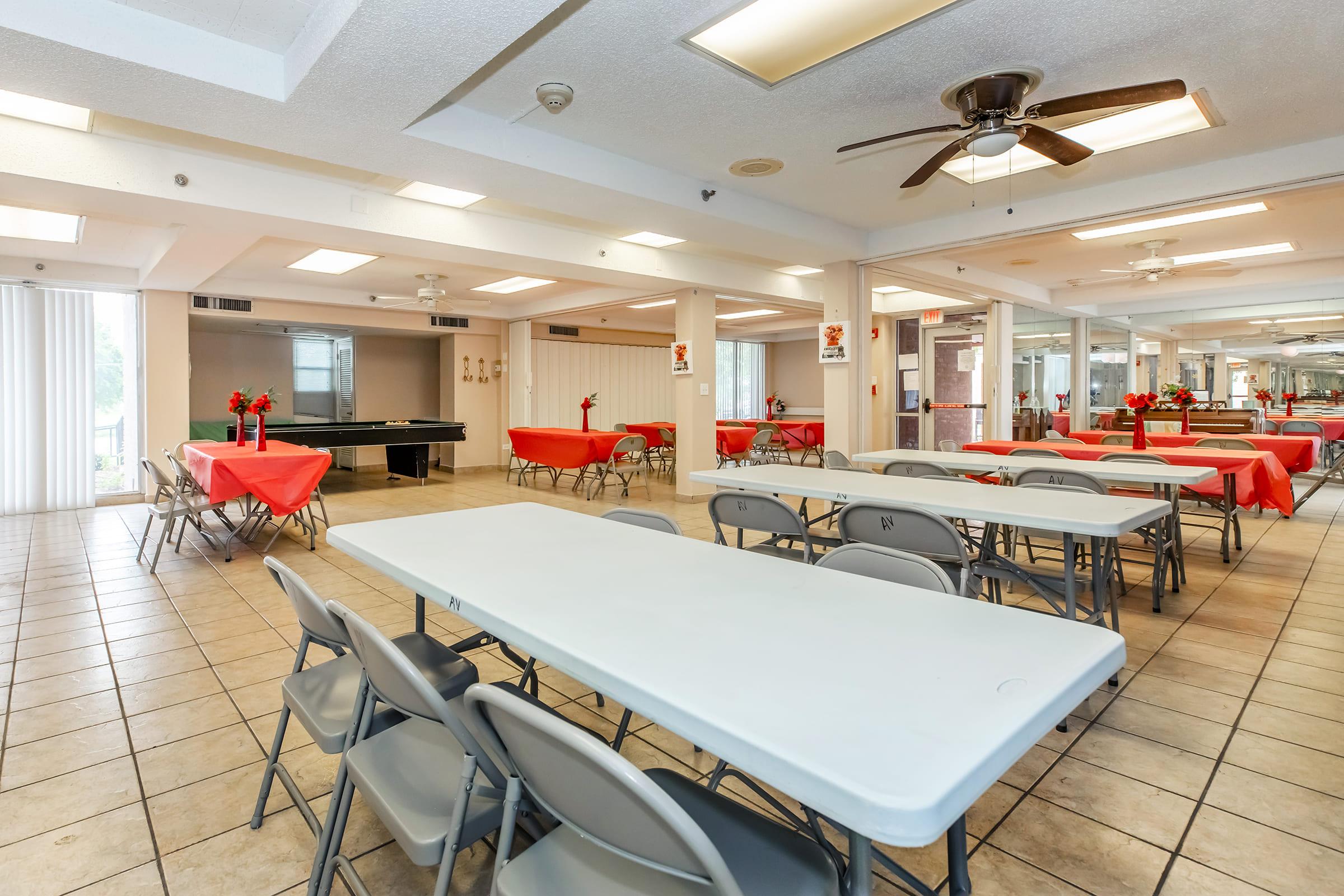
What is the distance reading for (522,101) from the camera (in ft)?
10.7

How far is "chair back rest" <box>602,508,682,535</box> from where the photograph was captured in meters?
2.46

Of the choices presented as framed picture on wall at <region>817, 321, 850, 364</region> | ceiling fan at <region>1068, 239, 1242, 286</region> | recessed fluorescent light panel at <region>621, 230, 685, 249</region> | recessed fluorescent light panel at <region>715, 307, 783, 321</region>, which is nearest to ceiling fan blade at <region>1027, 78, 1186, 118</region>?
framed picture on wall at <region>817, 321, 850, 364</region>

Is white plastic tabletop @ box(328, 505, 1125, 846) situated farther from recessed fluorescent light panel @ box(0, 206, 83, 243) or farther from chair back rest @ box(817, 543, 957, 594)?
recessed fluorescent light panel @ box(0, 206, 83, 243)

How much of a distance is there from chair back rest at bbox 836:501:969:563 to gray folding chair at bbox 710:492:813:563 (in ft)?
0.57

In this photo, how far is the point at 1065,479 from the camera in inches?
147

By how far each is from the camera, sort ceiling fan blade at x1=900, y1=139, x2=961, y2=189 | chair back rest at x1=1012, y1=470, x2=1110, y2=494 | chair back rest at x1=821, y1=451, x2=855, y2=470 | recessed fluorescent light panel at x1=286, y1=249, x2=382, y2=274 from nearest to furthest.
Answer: ceiling fan blade at x1=900, y1=139, x2=961, y2=189
chair back rest at x1=1012, y1=470, x2=1110, y2=494
chair back rest at x1=821, y1=451, x2=855, y2=470
recessed fluorescent light panel at x1=286, y1=249, x2=382, y2=274

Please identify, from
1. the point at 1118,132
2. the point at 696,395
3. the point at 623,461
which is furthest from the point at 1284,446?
the point at 623,461

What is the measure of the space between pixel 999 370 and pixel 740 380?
6.45 metres

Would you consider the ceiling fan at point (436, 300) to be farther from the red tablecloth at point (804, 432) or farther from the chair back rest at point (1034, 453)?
the chair back rest at point (1034, 453)

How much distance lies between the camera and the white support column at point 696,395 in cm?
757

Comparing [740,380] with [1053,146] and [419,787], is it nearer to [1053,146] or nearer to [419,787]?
[1053,146]

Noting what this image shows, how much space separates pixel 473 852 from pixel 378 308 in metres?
9.03

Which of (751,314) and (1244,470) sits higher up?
(751,314)

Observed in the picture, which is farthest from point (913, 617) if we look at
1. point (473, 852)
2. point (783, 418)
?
point (783, 418)
